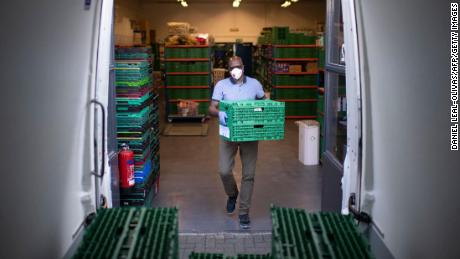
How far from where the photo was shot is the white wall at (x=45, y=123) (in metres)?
2.45

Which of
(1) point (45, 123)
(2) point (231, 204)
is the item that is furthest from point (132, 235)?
(2) point (231, 204)

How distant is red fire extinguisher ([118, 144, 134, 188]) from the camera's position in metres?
5.50

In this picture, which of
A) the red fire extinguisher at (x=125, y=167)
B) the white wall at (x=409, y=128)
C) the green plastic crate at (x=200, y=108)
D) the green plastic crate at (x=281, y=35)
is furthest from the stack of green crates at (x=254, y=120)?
the green plastic crate at (x=200, y=108)

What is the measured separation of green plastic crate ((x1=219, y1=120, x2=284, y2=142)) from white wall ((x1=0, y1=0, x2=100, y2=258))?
170 centimetres

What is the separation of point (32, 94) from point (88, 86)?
886 millimetres

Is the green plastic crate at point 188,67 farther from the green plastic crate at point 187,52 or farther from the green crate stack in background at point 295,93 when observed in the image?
the green crate stack in background at point 295,93

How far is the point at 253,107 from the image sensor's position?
4918 mm

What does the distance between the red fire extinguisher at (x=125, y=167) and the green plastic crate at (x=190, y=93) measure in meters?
7.94

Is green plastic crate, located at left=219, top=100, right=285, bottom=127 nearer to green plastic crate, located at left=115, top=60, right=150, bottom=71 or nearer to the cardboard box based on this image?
green plastic crate, located at left=115, top=60, right=150, bottom=71

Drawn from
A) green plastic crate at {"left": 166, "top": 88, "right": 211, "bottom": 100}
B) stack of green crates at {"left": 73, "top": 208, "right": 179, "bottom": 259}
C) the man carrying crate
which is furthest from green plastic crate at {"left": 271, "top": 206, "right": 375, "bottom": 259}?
green plastic crate at {"left": 166, "top": 88, "right": 211, "bottom": 100}

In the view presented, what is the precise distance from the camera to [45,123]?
2.92 m

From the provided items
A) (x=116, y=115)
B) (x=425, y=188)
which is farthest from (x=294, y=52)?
(x=425, y=188)

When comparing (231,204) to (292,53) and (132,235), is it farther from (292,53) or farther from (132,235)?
(292,53)

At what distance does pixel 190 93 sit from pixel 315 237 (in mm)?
10798
